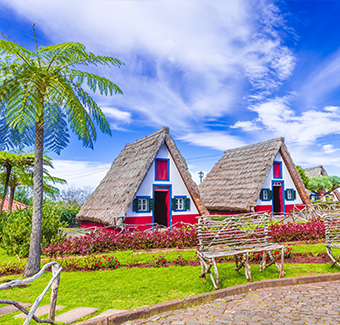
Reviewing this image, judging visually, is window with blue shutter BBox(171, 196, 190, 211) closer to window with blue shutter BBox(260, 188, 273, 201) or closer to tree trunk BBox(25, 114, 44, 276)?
window with blue shutter BBox(260, 188, 273, 201)

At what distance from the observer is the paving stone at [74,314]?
14.9 feet

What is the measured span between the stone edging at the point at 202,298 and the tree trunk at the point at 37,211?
463cm

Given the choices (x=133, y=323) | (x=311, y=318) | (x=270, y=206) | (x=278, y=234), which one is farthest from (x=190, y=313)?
(x=270, y=206)

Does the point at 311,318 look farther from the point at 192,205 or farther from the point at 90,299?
the point at 192,205

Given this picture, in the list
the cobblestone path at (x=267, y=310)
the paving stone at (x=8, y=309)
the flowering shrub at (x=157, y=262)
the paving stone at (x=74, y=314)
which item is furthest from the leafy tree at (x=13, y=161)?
the cobblestone path at (x=267, y=310)

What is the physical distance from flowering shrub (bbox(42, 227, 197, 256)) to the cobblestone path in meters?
5.40

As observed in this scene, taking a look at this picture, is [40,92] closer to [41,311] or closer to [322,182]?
[41,311]

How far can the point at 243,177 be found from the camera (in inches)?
866

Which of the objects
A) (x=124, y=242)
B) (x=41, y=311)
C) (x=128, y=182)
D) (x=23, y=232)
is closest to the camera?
(x=41, y=311)

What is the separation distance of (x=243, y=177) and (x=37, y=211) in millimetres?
16236

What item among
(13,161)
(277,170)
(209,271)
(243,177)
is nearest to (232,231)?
(209,271)

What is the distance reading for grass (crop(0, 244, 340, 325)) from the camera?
545cm

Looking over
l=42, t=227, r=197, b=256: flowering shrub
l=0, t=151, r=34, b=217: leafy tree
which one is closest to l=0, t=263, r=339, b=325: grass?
l=42, t=227, r=197, b=256: flowering shrub

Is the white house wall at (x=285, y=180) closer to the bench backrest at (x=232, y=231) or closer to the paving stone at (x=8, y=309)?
the bench backrest at (x=232, y=231)
